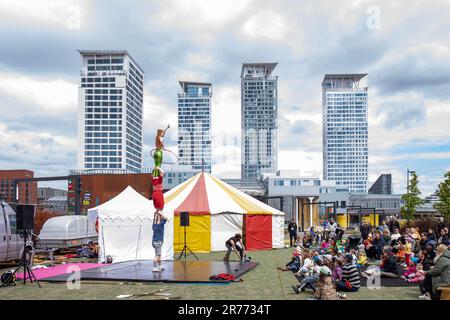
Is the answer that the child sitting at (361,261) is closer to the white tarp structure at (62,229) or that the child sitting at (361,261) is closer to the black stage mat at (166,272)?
the black stage mat at (166,272)

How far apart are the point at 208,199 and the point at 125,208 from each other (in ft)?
20.8

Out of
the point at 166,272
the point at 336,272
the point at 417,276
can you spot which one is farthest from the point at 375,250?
the point at 166,272

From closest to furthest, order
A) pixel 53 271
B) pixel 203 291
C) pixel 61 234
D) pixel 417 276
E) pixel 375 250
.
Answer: pixel 203 291 → pixel 417 276 → pixel 53 271 → pixel 375 250 → pixel 61 234

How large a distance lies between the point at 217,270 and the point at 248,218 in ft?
31.0

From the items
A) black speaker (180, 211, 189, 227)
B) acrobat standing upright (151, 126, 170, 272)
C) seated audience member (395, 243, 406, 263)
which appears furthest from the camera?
black speaker (180, 211, 189, 227)

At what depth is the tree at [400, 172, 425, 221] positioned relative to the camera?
40250mm

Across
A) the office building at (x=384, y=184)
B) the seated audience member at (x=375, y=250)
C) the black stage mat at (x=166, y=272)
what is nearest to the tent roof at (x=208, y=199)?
the seated audience member at (x=375, y=250)

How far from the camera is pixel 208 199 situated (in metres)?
25.3

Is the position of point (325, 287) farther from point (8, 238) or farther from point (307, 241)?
point (307, 241)

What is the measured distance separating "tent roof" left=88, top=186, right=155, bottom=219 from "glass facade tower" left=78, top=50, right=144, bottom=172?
5779 inches

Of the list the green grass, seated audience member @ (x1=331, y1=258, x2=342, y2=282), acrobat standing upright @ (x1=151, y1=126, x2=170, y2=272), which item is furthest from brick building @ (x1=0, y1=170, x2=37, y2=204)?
seated audience member @ (x1=331, y1=258, x2=342, y2=282)

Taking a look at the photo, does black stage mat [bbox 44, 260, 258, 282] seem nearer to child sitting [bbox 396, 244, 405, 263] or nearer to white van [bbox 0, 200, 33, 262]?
white van [bbox 0, 200, 33, 262]

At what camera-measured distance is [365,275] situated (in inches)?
565
